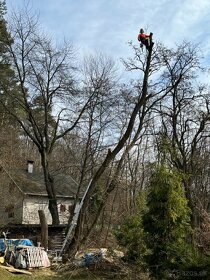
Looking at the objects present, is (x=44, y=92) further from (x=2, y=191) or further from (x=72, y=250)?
(x=72, y=250)

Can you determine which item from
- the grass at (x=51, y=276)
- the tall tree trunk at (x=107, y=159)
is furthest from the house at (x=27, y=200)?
the grass at (x=51, y=276)

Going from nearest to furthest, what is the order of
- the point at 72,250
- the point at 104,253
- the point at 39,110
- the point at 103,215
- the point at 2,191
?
the point at 104,253 → the point at 72,250 → the point at 103,215 → the point at 2,191 → the point at 39,110

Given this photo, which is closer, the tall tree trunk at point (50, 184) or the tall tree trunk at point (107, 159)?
the tall tree trunk at point (107, 159)

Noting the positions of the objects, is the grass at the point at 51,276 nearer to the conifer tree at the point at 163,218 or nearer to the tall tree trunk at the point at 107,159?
the tall tree trunk at the point at 107,159

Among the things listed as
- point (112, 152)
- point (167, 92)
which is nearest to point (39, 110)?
point (167, 92)

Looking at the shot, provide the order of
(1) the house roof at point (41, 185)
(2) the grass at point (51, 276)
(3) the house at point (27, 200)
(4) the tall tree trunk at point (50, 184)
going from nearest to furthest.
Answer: (2) the grass at point (51, 276) < (3) the house at point (27, 200) < (4) the tall tree trunk at point (50, 184) < (1) the house roof at point (41, 185)

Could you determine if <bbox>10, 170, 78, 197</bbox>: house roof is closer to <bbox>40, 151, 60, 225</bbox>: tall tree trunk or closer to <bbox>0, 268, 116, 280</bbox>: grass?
<bbox>40, 151, 60, 225</bbox>: tall tree trunk

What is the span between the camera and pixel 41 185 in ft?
119

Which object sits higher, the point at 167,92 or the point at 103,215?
the point at 167,92

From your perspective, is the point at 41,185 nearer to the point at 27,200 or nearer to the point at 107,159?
the point at 27,200

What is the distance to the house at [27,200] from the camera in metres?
22.9

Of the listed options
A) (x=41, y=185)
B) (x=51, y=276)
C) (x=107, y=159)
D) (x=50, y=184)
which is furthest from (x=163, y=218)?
(x=41, y=185)

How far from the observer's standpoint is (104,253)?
15398 mm

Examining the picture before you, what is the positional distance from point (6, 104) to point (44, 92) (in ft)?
8.89
